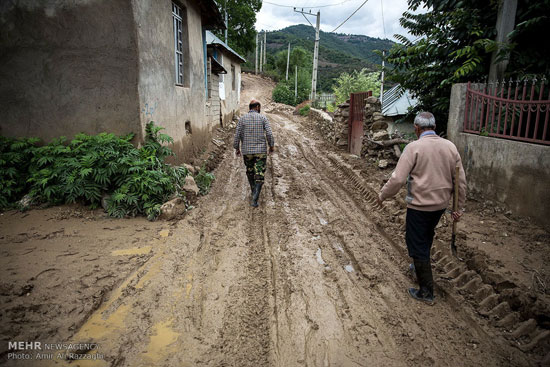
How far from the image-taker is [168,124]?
7.00m

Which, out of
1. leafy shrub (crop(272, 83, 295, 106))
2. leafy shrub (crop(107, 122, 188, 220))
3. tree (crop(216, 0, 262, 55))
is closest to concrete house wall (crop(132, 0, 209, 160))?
leafy shrub (crop(107, 122, 188, 220))

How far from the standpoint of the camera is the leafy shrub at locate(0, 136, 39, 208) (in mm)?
5070

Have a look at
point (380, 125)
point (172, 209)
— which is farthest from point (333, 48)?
point (172, 209)

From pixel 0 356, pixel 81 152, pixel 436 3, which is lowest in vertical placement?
pixel 0 356

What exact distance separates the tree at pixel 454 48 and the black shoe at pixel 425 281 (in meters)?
4.42

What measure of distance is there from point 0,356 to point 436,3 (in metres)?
9.16

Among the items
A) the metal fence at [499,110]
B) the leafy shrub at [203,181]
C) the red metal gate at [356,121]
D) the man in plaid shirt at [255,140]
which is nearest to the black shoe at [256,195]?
the man in plaid shirt at [255,140]

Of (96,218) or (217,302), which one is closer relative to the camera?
(217,302)

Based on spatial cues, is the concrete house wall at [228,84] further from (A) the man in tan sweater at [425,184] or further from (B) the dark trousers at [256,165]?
(A) the man in tan sweater at [425,184]

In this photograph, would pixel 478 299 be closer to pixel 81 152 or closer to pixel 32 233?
pixel 32 233

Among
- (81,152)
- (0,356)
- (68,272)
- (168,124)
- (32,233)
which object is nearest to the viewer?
(0,356)

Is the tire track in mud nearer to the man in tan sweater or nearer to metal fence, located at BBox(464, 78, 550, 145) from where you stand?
the man in tan sweater

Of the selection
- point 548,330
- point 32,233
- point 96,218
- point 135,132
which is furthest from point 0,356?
point 548,330

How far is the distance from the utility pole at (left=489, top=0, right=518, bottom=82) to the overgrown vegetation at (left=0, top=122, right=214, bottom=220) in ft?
21.2
